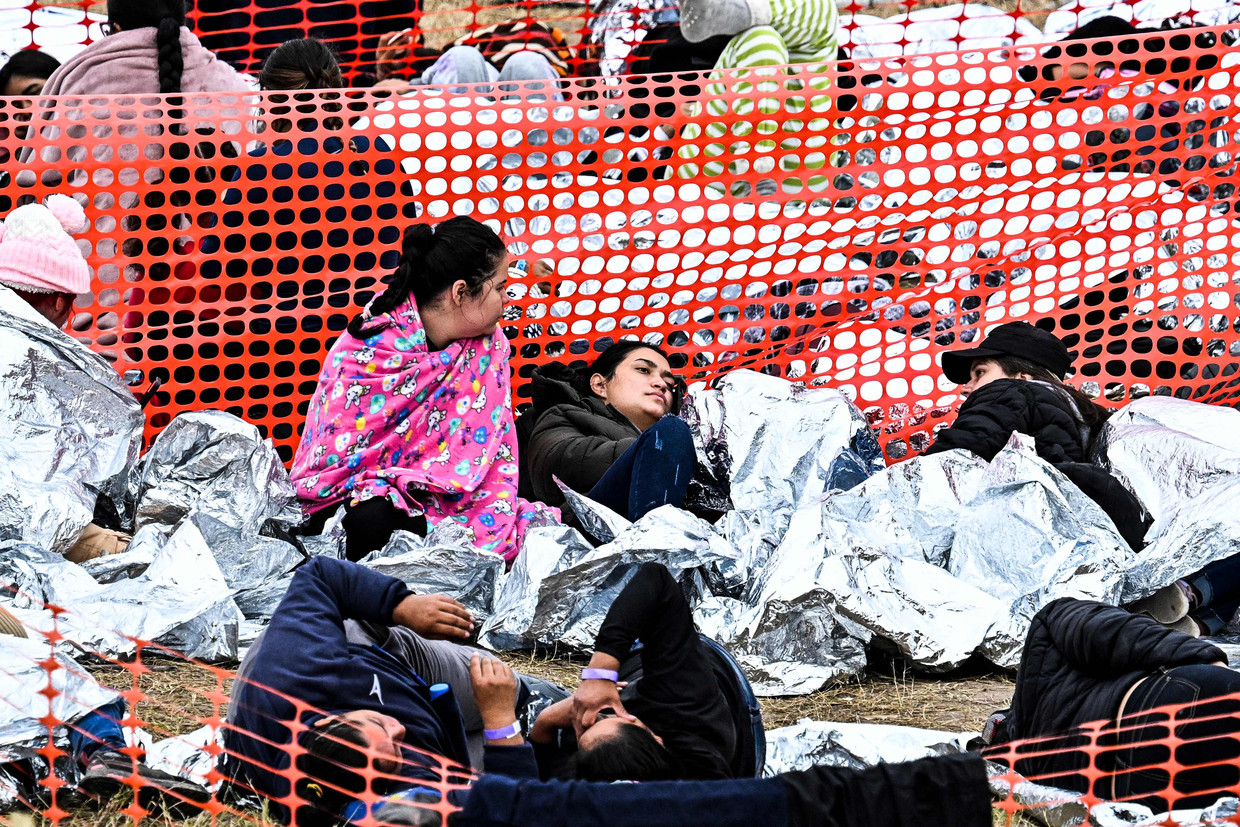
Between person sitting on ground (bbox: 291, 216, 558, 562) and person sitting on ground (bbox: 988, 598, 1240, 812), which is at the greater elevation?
person sitting on ground (bbox: 291, 216, 558, 562)

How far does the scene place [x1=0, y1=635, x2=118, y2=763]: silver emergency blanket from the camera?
8.57ft

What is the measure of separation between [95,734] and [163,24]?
3.07m

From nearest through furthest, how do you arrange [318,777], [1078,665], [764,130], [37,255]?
[318,777], [1078,665], [37,255], [764,130]

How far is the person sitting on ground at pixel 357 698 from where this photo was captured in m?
2.46

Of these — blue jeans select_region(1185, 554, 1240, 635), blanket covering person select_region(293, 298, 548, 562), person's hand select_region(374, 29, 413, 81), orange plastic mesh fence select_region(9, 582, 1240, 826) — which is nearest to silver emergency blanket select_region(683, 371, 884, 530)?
blanket covering person select_region(293, 298, 548, 562)

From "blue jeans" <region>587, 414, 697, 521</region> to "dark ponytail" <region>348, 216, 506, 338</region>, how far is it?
65 cm

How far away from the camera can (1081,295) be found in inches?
200

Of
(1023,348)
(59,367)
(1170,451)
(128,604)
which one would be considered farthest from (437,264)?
(1170,451)

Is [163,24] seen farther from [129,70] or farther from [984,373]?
[984,373]

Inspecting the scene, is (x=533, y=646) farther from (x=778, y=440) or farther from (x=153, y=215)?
(x=153, y=215)

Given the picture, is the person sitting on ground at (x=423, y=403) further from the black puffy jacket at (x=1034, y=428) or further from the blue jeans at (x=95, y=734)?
the blue jeans at (x=95, y=734)

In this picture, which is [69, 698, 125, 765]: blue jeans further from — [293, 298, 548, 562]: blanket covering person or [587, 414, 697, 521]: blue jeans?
[587, 414, 697, 521]: blue jeans

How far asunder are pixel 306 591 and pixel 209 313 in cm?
220

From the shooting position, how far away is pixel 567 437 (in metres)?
4.45
